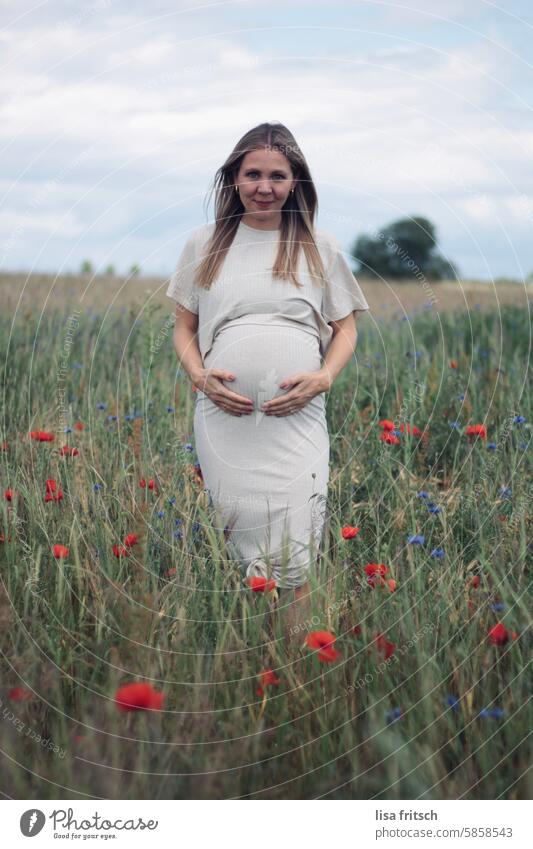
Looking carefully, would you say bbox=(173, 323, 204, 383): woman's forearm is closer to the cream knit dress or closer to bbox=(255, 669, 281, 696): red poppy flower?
the cream knit dress

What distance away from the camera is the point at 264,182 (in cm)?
295

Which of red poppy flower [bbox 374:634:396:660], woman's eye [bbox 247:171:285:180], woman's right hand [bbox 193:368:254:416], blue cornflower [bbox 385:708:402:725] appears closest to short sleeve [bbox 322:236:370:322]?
woman's eye [bbox 247:171:285:180]

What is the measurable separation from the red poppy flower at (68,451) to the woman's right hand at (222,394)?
0.64m

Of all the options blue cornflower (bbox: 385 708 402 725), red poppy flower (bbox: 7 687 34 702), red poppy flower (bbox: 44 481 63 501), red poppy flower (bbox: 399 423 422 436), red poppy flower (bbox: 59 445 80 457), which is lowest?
red poppy flower (bbox: 7 687 34 702)

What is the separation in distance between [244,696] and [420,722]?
17.4 inches

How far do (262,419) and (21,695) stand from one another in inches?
50.0

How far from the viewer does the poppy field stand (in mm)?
1918

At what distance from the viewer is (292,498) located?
299 centimetres

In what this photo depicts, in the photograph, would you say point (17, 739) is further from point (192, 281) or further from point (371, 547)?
point (192, 281)

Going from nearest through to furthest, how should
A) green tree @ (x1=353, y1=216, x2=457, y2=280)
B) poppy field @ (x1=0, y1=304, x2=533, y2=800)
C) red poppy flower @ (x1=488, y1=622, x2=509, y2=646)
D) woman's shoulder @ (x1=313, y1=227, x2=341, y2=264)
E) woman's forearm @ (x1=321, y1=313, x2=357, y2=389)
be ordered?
poppy field @ (x1=0, y1=304, x2=533, y2=800), red poppy flower @ (x1=488, y1=622, x2=509, y2=646), woman's forearm @ (x1=321, y1=313, x2=357, y2=389), woman's shoulder @ (x1=313, y1=227, x2=341, y2=264), green tree @ (x1=353, y1=216, x2=457, y2=280)

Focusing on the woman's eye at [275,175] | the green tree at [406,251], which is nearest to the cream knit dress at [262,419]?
the woman's eye at [275,175]

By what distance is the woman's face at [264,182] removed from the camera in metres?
2.93

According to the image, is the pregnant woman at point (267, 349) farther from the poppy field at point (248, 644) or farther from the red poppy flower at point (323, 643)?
the red poppy flower at point (323, 643)
